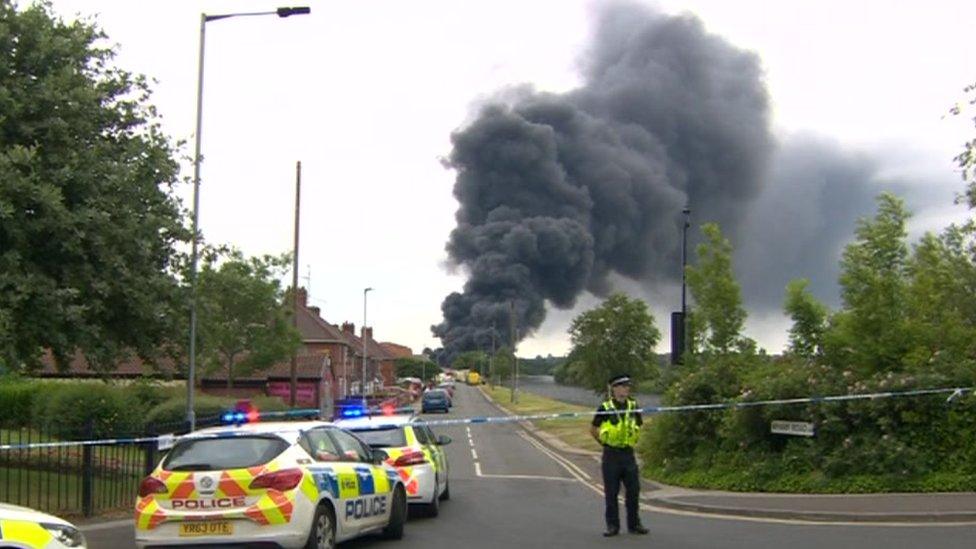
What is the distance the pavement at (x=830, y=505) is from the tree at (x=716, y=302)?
3.77m

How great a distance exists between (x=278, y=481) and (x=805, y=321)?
37.5 ft

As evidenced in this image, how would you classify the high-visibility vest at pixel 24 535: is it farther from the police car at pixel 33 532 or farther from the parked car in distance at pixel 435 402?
the parked car in distance at pixel 435 402

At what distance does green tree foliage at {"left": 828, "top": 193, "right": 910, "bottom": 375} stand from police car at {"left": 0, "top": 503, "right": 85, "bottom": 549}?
42.6 feet

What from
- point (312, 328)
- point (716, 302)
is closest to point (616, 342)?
point (716, 302)

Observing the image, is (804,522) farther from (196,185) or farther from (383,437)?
(196,185)

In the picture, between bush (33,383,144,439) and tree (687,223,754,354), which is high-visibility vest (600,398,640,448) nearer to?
tree (687,223,754,354)

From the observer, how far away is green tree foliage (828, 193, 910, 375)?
55.9 ft

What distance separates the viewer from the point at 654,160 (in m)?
92.1

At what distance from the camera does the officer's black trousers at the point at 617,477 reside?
1193 cm

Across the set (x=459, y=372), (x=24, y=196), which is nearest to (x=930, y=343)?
(x=24, y=196)

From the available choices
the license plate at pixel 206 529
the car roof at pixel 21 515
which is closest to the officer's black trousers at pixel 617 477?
the license plate at pixel 206 529

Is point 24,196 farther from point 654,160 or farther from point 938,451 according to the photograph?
point 654,160

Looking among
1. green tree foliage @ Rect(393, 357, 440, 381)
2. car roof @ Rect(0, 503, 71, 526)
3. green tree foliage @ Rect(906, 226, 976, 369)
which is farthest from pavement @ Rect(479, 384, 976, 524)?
green tree foliage @ Rect(393, 357, 440, 381)

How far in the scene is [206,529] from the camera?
9.62 m
